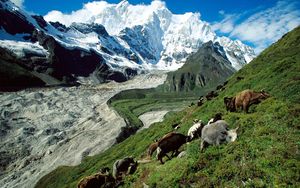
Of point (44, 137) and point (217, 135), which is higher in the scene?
point (44, 137)

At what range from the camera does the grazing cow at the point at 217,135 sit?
79.1ft

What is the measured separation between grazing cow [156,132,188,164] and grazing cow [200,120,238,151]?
3.34 meters

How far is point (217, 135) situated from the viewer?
24453 millimetres

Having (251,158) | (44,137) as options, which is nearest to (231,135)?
(251,158)

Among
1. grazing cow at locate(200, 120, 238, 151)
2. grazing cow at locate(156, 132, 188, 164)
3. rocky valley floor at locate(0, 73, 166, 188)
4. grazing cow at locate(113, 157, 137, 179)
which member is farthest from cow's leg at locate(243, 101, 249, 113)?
rocky valley floor at locate(0, 73, 166, 188)

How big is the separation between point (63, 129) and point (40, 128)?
9.27m

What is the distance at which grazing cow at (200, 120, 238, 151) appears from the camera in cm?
2411

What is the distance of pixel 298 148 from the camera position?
20.2 metres

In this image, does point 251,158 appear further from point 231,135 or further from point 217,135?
point 217,135

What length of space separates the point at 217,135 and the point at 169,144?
4.48m

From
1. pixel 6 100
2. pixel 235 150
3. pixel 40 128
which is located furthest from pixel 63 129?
pixel 235 150

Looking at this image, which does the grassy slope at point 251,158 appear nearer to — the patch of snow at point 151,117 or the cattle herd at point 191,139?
the cattle herd at point 191,139

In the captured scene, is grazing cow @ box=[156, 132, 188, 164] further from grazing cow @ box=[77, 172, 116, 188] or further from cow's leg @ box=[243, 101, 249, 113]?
cow's leg @ box=[243, 101, 249, 113]

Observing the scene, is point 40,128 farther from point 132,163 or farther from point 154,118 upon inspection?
point 132,163
